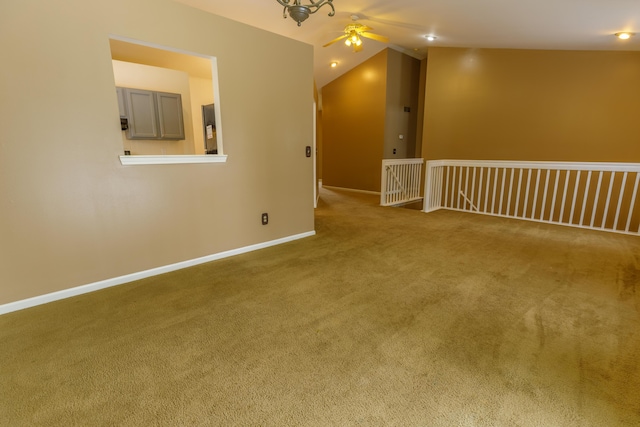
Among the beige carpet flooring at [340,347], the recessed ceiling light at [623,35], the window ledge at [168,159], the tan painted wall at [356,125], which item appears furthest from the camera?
the tan painted wall at [356,125]

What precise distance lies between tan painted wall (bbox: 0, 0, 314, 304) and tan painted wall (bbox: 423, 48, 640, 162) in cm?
418

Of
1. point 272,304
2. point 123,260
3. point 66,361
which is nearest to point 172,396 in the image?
point 66,361

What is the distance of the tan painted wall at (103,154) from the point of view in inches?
76.2

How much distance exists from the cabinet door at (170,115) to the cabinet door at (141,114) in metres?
0.08

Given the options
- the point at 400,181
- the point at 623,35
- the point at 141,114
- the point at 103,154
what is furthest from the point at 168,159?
the point at 623,35

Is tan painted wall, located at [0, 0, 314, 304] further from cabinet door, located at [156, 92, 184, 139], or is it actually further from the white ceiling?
cabinet door, located at [156, 92, 184, 139]

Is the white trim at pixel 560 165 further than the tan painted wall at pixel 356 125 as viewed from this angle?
No

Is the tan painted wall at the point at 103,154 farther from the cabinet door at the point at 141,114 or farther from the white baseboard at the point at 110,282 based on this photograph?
the cabinet door at the point at 141,114

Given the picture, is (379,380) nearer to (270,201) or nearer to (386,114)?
(270,201)

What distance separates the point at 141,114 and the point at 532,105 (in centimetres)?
654

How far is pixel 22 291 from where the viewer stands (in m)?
2.06

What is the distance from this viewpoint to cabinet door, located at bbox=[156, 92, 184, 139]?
4.00 m

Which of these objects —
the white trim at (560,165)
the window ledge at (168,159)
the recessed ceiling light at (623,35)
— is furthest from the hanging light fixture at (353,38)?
the recessed ceiling light at (623,35)

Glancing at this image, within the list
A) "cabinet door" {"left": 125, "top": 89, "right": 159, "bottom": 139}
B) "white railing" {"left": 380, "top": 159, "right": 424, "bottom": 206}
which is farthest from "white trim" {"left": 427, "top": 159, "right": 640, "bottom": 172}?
"cabinet door" {"left": 125, "top": 89, "right": 159, "bottom": 139}
